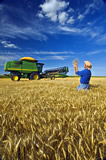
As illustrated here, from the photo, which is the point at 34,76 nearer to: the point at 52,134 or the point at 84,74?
the point at 84,74

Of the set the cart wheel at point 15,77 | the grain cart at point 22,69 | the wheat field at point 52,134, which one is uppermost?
the grain cart at point 22,69

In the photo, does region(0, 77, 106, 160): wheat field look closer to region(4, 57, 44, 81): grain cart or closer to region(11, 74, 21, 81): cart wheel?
region(11, 74, 21, 81): cart wheel

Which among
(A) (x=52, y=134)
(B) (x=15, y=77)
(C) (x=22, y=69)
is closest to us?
(A) (x=52, y=134)

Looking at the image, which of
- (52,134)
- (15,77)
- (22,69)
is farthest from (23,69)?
(52,134)

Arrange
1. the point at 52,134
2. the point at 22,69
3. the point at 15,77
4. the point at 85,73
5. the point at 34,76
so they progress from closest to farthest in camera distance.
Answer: the point at 52,134, the point at 85,73, the point at 15,77, the point at 22,69, the point at 34,76

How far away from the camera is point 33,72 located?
49.7ft

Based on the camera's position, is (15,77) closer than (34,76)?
Yes

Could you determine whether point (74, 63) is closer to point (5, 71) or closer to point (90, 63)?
point (90, 63)

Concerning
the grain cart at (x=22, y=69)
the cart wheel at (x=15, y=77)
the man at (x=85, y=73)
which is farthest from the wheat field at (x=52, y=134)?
the grain cart at (x=22, y=69)

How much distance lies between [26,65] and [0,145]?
1440 cm

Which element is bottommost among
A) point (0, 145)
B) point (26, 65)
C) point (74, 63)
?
point (0, 145)

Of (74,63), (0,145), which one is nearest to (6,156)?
(0,145)

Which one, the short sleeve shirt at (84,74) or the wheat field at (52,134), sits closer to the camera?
the wheat field at (52,134)

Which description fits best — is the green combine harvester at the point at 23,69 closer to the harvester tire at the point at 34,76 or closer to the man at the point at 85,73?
the harvester tire at the point at 34,76
